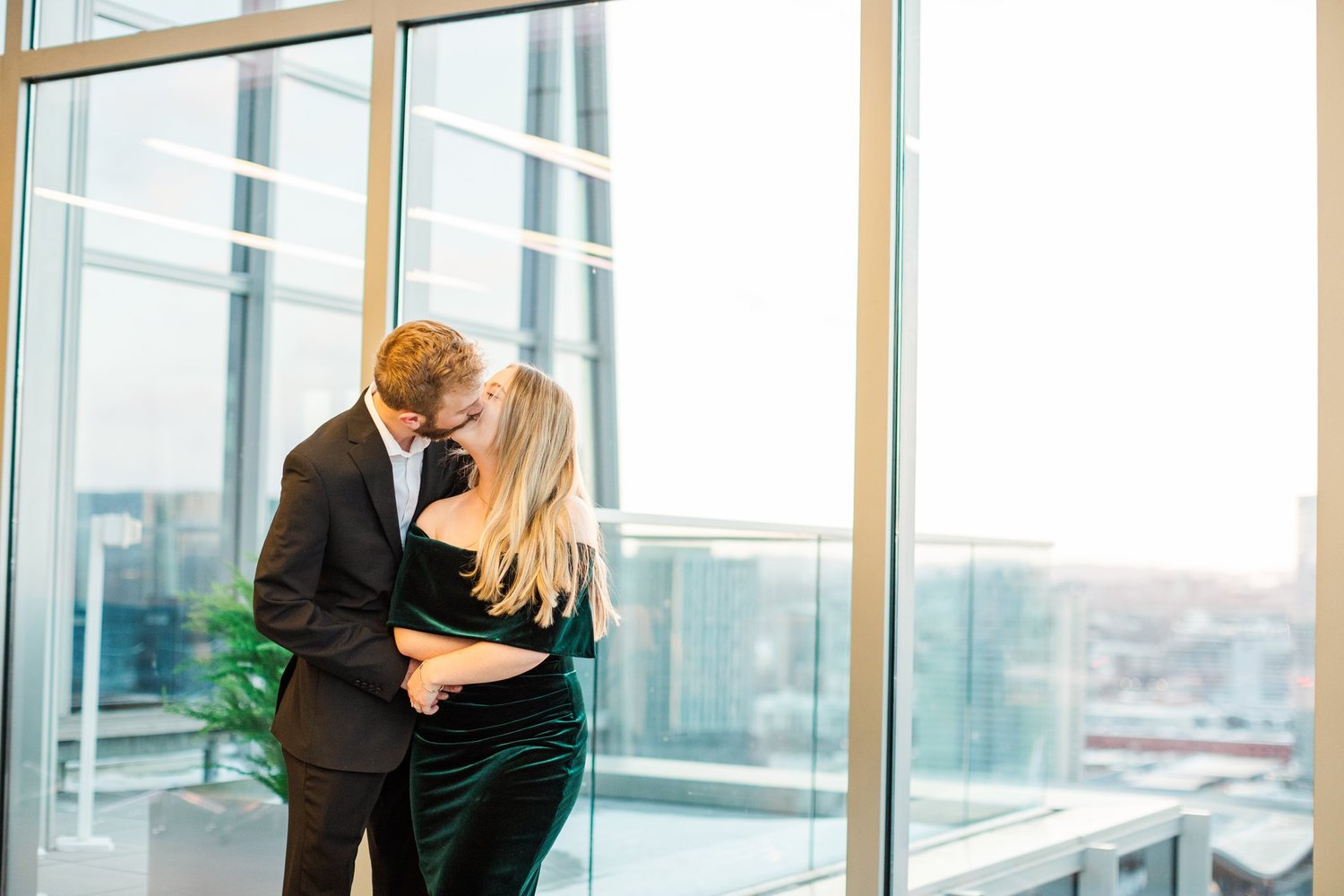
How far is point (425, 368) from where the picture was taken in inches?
91.8

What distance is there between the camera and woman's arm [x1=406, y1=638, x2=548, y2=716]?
94.0 inches

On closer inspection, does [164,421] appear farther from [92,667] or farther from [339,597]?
[339,597]

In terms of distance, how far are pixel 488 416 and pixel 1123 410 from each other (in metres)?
1.23

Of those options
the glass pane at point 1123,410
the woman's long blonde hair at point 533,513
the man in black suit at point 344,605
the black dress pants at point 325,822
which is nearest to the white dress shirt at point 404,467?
the man in black suit at point 344,605

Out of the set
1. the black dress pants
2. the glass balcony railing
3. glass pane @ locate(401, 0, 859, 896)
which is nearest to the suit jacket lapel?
the black dress pants

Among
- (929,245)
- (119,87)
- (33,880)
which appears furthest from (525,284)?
(929,245)

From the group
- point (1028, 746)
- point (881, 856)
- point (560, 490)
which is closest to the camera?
point (560, 490)

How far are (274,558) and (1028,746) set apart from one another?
1646 mm

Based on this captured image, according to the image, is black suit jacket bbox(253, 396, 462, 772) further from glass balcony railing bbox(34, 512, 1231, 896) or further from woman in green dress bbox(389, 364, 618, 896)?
glass balcony railing bbox(34, 512, 1231, 896)

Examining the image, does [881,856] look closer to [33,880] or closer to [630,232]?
[33,880]

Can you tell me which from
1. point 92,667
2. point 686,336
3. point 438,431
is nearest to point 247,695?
point 92,667

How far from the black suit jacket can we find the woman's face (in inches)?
7.3

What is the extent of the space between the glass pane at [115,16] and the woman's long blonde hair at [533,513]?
1.91 m

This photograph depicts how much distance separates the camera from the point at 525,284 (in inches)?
279
